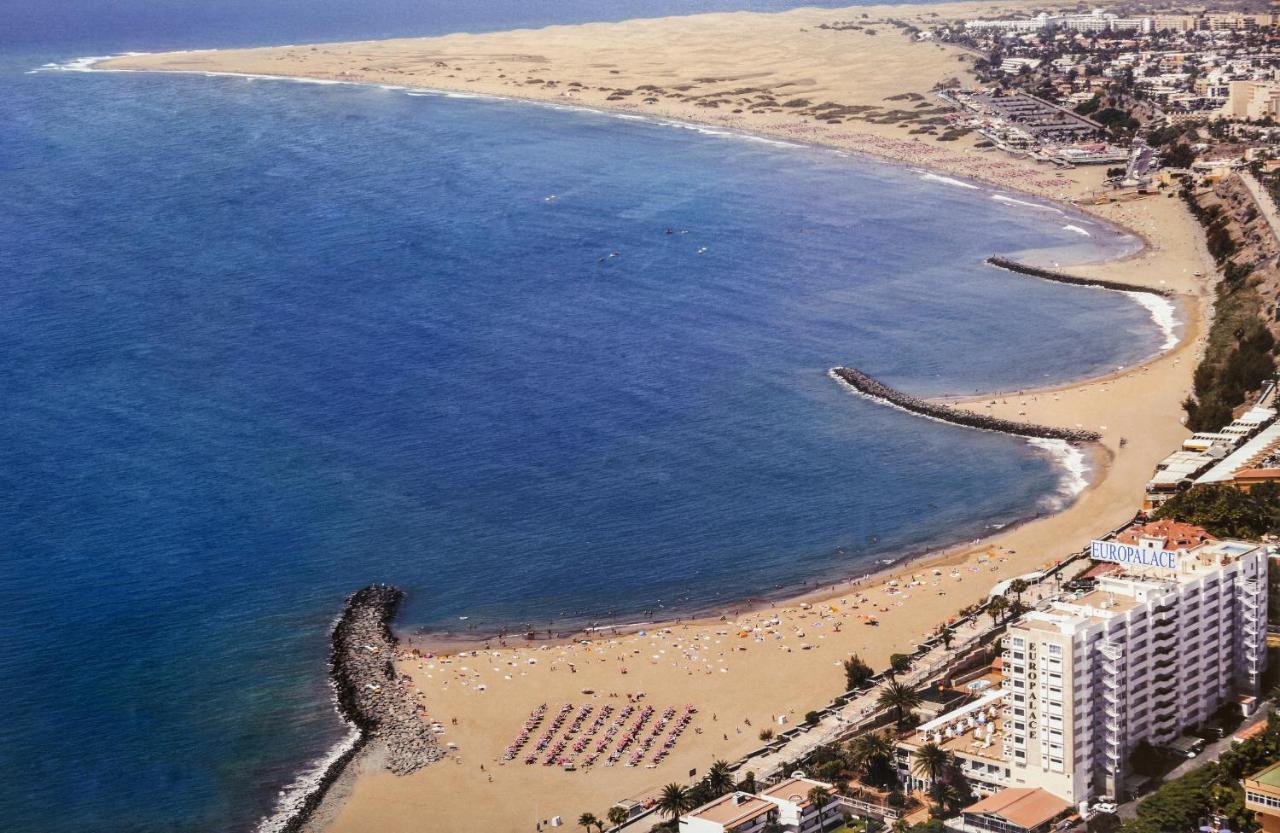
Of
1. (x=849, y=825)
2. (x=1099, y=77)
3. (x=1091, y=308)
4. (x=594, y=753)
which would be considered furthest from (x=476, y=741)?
(x=1099, y=77)

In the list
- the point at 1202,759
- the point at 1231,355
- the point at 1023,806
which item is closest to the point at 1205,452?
the point at 1231,355

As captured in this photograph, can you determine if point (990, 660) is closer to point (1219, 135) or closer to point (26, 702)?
point (26, 702)

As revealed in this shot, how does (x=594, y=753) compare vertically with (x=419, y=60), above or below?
below

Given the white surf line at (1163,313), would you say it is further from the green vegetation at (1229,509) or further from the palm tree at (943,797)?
the palm tree at (943,797)

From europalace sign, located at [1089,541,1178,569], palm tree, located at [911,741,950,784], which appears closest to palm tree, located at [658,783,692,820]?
palm tree, located at [911,741,950,784]

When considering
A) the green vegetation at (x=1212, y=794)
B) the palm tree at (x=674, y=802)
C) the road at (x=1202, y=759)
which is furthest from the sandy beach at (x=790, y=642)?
the green vegetation at (x=1212, y=794)

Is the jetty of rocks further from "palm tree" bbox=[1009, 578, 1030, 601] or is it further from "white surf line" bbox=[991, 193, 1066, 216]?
"white surf line" bbox=[991, 193, 1066, 216]
